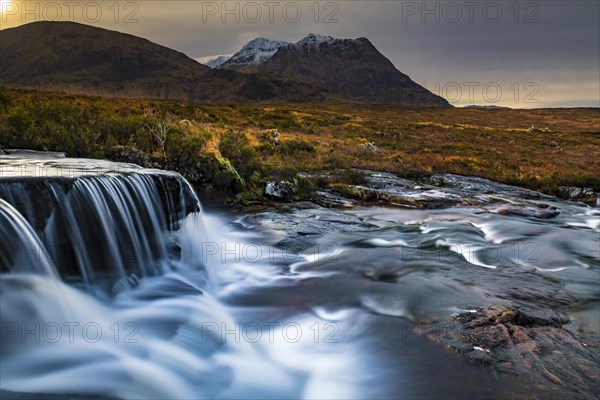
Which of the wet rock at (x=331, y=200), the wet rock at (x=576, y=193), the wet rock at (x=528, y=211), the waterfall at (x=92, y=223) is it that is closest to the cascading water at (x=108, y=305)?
the waterfall at (x=92, y=223)

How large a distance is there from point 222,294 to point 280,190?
683 centimetres

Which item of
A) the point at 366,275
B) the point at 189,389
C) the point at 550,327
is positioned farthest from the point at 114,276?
the point at 550,327

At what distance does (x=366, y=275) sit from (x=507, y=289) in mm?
2705

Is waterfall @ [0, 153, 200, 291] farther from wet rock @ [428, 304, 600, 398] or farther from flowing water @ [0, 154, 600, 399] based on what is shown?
wet rock @ [428, 304, 600, 398]

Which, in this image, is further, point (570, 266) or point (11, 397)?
point (570, 266)

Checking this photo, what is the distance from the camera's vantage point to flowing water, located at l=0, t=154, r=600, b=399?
531 cm

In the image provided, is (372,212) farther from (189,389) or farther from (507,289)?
(189,389)

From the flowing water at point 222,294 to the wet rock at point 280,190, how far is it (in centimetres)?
291

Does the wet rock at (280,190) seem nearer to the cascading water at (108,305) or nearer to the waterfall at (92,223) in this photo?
the waterfall at (92,223)

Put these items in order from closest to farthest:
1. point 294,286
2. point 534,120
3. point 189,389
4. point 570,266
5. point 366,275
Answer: point 189,389 → point 294,286 → point 366,275 → point 570,266 → point 534,120

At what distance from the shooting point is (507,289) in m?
8.06

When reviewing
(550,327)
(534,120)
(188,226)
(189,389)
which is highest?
(534,120)

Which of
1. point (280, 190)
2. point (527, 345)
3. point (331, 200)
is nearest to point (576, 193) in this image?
point (331, 200)

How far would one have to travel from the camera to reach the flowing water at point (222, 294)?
209 inches
